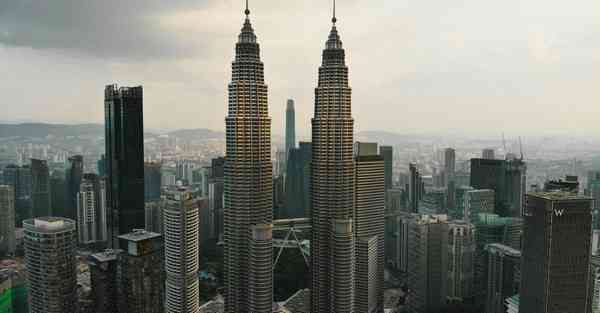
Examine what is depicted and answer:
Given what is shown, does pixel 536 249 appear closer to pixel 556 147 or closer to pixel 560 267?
pixel 560 267

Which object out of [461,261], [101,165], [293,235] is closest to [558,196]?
[461,261]

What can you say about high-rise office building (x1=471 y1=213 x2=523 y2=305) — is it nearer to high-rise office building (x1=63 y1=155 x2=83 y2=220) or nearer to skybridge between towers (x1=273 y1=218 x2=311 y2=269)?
skybridge between towers (x1=273 y1=218 x2=311 y2=269)

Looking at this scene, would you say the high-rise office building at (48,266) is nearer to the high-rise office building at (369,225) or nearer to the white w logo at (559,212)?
the high-rise office building at (369,225)

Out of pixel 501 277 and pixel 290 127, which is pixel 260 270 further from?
pixel 501 277

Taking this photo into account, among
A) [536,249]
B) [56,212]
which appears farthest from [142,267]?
[536,249]

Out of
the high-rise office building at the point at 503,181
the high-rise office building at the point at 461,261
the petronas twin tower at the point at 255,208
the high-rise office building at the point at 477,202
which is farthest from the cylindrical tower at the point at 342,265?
→ the high-rise office building at the point at 503,181
